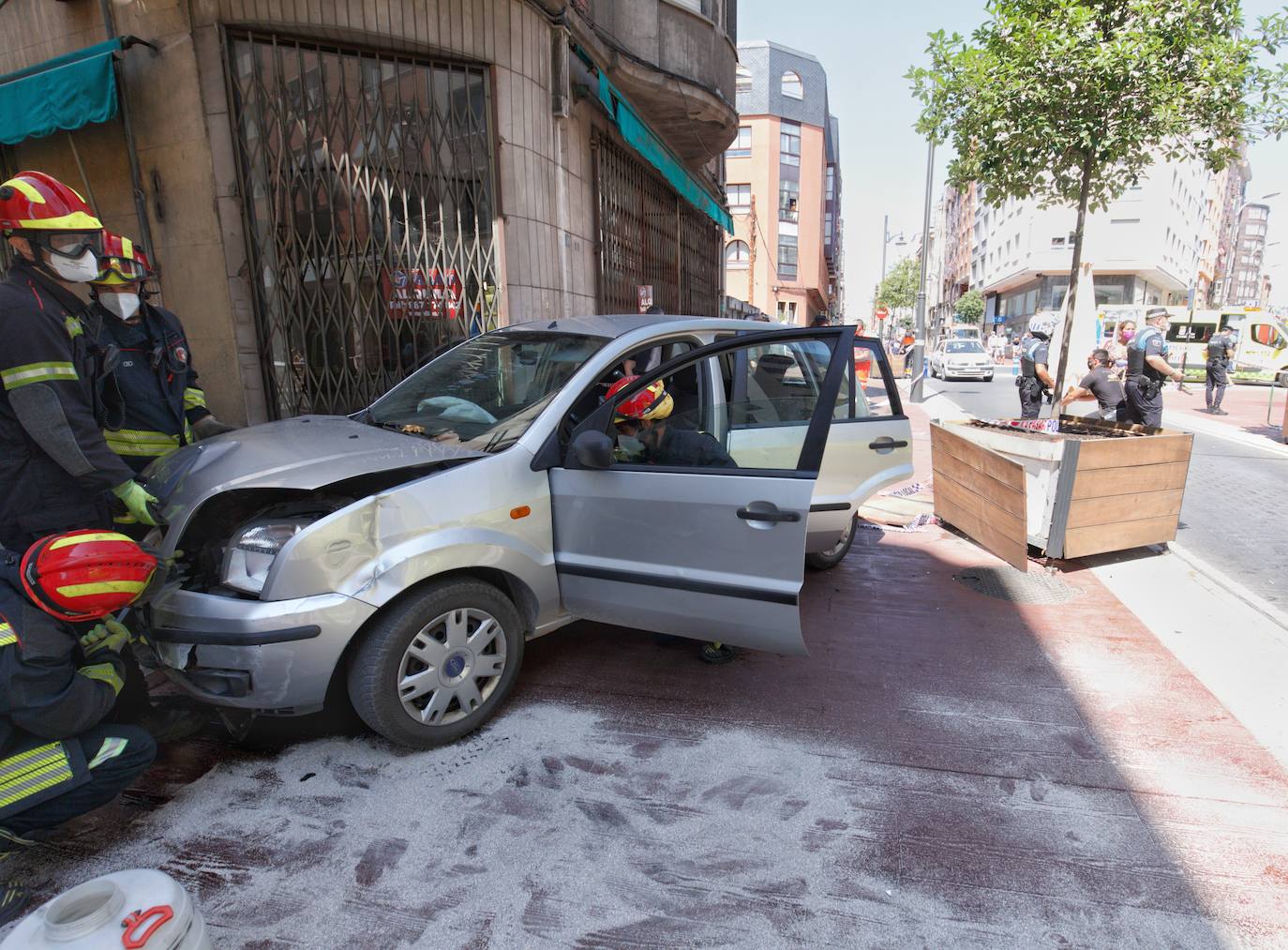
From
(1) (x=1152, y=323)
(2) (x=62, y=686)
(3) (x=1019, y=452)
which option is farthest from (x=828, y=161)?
(2) (x=62, y=686)

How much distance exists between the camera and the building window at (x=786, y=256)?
4958 cm

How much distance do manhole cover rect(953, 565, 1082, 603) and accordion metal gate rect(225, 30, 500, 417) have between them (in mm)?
5204

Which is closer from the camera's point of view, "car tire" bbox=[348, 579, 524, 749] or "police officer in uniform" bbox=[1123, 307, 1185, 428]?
"car tire" bbox=[348, 579, 524, 749]

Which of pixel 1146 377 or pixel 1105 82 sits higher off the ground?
pixel 1105 82

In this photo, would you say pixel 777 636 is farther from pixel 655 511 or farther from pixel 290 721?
pixel 290 721

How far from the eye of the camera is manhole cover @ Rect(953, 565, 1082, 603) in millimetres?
4535

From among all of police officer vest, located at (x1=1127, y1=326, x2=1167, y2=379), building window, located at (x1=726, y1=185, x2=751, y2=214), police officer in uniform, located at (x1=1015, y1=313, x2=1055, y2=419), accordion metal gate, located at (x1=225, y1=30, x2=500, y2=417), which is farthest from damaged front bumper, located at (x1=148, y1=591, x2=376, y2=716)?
building window, located at (x1=726, y1=185, x2=751, y2=214)

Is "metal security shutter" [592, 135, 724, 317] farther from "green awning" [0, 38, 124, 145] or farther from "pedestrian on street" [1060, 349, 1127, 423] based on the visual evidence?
"pedestrian on street" [1060, 349, 1127, 423]

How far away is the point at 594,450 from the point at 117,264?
229 centimetres

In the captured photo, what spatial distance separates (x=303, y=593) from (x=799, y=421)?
7.28 feet

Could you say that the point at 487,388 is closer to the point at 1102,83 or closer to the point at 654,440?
the point at 654,440

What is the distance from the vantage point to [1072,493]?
4652 millimetres

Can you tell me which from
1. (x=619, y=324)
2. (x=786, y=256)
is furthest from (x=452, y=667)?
(x=786, y=256)

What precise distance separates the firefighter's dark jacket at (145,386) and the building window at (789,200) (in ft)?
163
